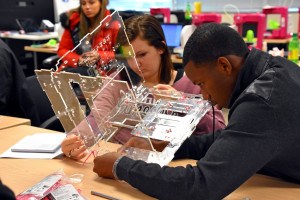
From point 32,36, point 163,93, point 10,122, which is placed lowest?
point 10,122

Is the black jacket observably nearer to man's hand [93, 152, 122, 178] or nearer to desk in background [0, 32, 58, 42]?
man's hand [93, 152, 122, 178]

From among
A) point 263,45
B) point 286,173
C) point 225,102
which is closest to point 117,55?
point 225,102

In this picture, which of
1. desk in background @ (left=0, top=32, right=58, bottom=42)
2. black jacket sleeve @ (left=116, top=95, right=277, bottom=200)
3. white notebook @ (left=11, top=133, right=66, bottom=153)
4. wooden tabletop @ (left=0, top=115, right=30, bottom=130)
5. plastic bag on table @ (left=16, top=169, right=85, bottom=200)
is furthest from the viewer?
desk in background @ (left=0, top=32, right=58, bottom=42)

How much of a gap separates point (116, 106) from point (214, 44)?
429mm

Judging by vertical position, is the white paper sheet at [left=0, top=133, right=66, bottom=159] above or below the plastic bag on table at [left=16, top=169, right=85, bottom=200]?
below

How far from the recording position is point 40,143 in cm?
159

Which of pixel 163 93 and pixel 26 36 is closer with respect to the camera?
pixel 163 93

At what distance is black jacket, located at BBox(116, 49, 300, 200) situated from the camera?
3.27 ft

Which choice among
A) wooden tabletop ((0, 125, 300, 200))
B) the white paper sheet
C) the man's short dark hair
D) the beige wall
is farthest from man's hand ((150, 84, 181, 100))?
the beige wall

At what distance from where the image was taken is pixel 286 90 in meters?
1.03

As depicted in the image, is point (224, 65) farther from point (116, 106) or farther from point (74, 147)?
point (74, 147)

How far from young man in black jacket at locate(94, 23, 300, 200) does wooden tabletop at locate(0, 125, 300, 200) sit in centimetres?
5

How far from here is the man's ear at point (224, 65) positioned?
109cm

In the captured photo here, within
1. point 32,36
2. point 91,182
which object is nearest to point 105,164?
point 91,182
